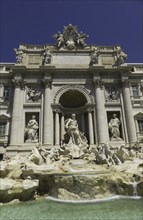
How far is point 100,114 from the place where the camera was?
19328 mm

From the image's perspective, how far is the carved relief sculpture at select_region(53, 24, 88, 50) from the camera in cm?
2325

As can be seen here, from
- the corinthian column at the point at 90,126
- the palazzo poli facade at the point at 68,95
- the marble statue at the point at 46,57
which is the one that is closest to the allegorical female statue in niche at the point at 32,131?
the palazzo poli facade at the point at 68,95

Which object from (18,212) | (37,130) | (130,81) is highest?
(130,81)

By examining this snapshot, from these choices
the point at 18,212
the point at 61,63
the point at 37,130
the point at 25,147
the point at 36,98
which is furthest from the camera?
the point at 61,63

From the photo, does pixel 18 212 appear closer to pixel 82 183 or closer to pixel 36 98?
pixel 82 183

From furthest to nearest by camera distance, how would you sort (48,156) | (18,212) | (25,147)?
(25,147)
(48,156)
(18,212)

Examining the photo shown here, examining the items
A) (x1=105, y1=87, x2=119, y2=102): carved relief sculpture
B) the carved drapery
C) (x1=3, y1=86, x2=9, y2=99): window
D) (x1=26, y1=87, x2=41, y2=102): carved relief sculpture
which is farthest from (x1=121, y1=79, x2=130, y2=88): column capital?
(x1=3, y1=86, x2=9, y2=99): window

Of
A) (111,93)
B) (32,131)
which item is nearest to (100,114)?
(111,93)

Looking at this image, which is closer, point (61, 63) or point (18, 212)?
point (18, 212)

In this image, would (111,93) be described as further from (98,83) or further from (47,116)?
(47,116)

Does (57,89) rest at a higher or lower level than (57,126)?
higher

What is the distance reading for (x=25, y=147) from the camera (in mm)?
17734

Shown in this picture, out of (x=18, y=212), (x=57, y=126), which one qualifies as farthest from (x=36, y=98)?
(x=18, y=212)

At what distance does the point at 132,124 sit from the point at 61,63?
34.6 feet
